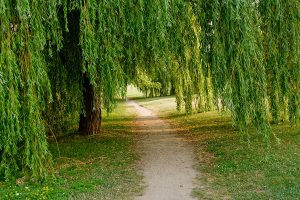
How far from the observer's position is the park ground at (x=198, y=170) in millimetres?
7109

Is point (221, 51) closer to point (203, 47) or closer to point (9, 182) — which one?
point (203, 47)

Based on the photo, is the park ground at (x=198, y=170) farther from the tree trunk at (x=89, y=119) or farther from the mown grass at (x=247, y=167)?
the tree trunk at (x=89, y=119)

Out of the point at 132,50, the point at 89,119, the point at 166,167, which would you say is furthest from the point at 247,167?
the point at 89,119

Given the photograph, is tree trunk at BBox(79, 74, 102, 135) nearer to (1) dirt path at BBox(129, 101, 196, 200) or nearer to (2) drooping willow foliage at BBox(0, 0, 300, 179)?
A: (1) dirt path at BBox(129, 101, 196, 200)

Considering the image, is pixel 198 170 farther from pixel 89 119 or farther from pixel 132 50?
pixel 89 119

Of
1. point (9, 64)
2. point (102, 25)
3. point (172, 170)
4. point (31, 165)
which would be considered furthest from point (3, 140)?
point (172, 170)

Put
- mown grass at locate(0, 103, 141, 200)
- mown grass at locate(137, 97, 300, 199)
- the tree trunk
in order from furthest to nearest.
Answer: the tree trunk
mown grass at locate(137, 97, 300, 199)
mown grass at locate(0, 103, 141, 200)

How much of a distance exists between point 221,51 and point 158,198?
2.99 metres

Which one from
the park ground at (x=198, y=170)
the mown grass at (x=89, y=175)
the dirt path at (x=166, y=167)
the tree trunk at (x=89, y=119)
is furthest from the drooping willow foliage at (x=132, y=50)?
the tree trunk at (x=89, y=119)

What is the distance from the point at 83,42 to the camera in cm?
726

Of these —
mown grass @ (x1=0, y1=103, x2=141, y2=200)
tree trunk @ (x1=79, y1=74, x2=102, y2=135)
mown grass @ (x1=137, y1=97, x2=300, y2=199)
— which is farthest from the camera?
tree trunk @ (x1=79, y1=74, x2=102, y2=135)

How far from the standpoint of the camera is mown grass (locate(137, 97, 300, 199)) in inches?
282

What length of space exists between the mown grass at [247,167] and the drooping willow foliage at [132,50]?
3.22 ft

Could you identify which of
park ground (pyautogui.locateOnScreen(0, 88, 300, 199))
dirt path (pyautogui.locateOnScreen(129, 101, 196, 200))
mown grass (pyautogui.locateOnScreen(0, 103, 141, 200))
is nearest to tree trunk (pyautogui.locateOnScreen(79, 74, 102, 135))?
park ground (pyautogui.locateOnScreen(0, 88, 300, 199))
